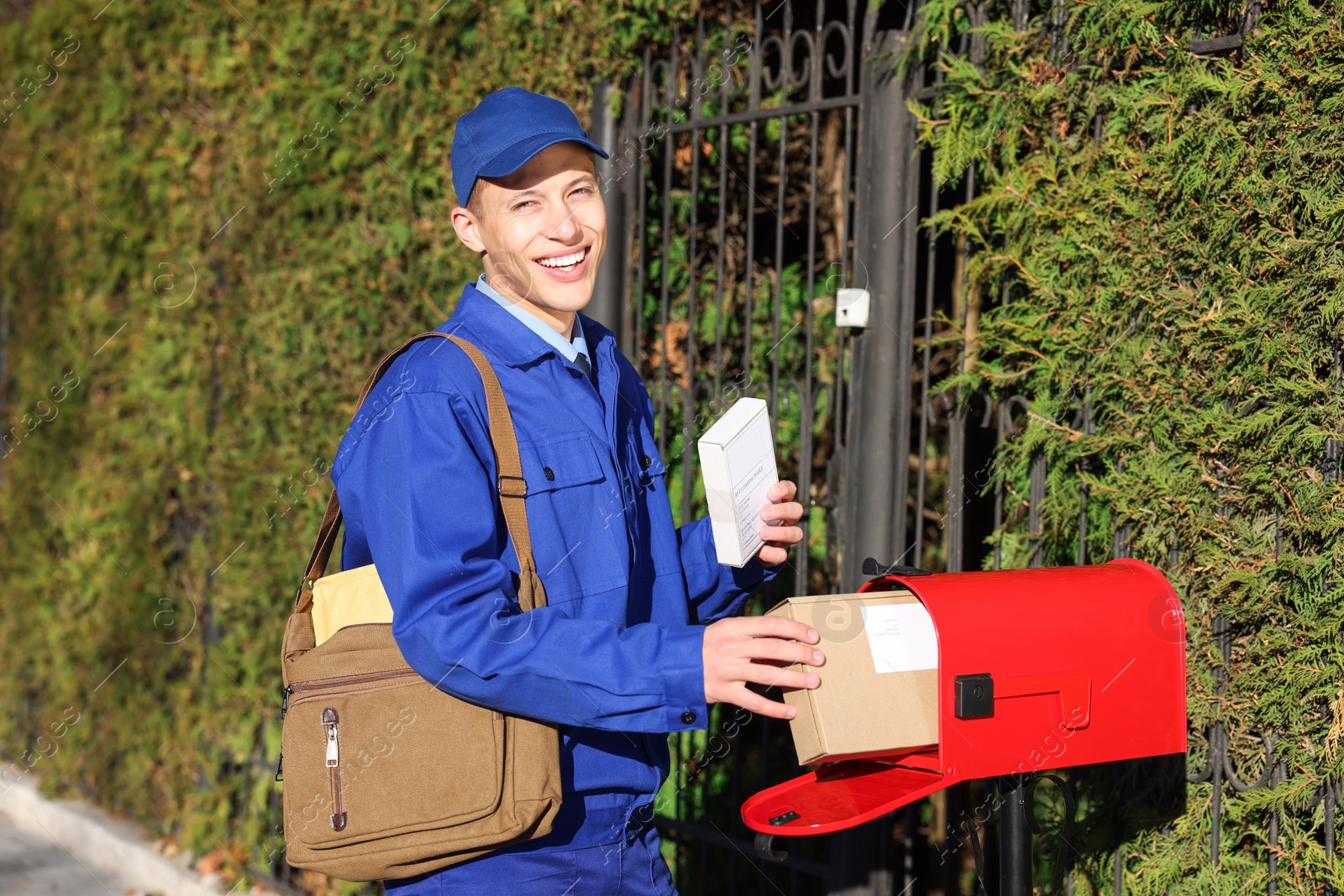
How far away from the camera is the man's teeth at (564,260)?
2.22 m

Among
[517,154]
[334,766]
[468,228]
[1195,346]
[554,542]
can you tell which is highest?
[517,154]

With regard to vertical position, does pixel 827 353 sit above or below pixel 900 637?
above

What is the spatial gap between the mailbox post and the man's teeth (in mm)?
857

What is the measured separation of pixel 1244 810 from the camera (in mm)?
2225

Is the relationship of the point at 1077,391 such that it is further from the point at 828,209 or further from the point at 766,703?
the point at 828,209

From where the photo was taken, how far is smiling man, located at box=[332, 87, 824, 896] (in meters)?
1.81

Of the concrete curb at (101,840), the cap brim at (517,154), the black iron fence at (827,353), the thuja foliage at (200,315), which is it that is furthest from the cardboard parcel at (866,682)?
the concrete curb at (101,840)

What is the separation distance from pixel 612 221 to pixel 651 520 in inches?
68.1

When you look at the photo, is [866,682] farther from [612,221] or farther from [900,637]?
[612,221]

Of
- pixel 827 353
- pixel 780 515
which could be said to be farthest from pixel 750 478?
pixel 827 353

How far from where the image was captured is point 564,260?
7.34ft

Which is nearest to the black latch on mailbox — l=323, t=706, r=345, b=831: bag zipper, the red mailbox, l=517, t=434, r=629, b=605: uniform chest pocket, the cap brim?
the red mailbox

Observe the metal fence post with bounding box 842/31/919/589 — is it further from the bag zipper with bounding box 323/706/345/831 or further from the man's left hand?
the bag zipper with bounding box 323/706/345/831

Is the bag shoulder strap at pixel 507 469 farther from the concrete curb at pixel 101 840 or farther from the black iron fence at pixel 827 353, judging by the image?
the concrete curb at pixel 101 840
